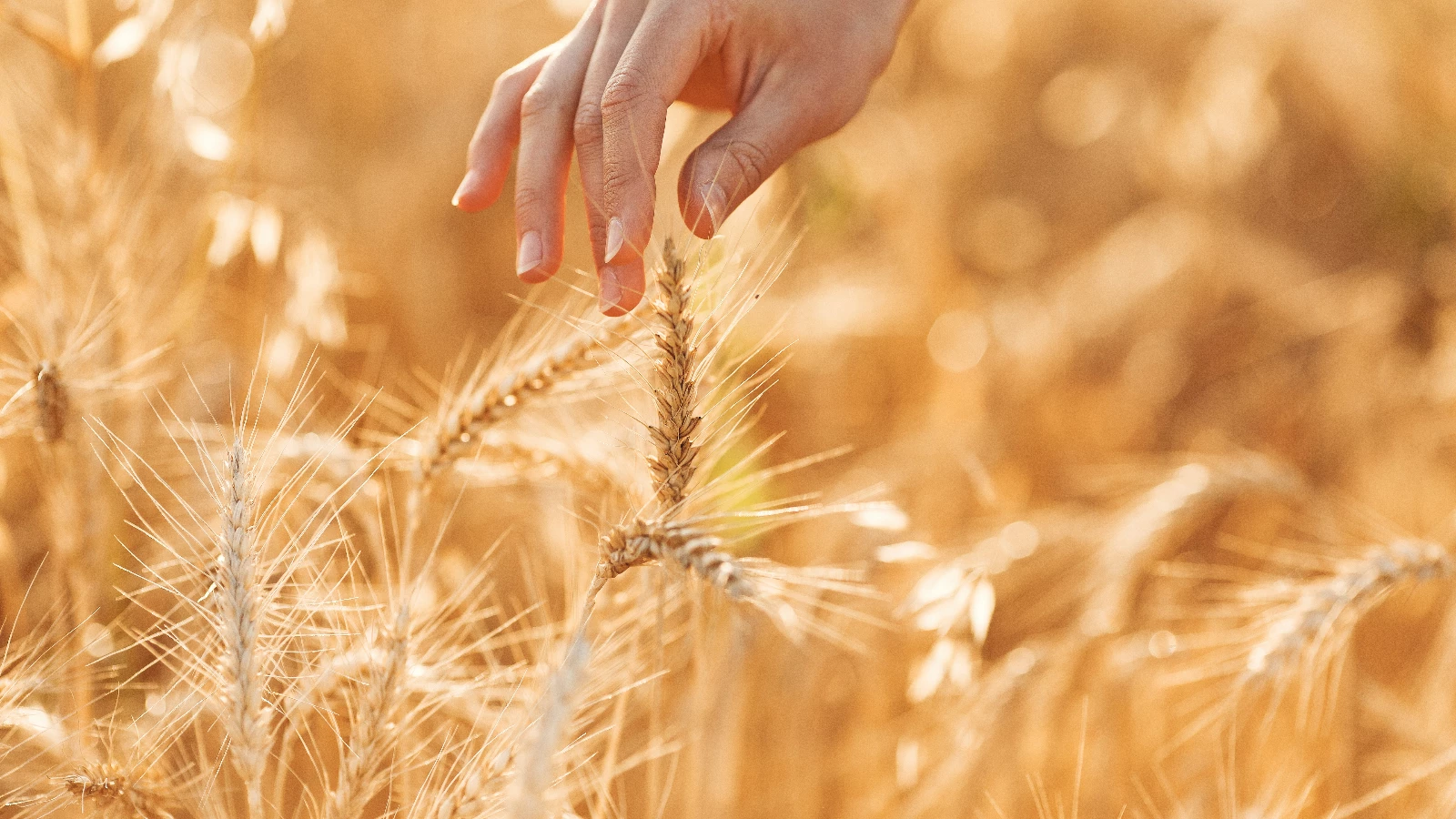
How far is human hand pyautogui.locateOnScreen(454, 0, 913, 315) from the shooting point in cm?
Result: 80

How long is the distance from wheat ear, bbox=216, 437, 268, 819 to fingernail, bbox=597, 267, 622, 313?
32 centimetres

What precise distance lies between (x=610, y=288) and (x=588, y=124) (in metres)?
0.16

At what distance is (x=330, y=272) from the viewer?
4.75 feet

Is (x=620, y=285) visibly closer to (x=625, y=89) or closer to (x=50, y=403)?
(x=625, y=89)

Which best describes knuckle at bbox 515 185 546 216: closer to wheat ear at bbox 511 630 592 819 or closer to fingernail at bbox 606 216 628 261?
fingernail at bbox 606 216 628 261

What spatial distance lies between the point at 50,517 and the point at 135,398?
0.22 meters

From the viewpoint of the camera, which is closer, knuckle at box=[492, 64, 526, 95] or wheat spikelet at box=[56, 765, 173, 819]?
wheat spikelet at box=[56, 765, 173, 819]

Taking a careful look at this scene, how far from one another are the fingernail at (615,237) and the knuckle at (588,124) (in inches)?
3.9

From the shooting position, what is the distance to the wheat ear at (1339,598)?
3.38 ft

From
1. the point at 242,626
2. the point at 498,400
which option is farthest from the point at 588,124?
the point at 242,626

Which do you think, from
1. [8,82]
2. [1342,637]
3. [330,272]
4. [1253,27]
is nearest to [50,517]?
[330,272]

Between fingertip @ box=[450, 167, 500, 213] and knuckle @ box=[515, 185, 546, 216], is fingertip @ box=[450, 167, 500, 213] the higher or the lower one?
the higher one

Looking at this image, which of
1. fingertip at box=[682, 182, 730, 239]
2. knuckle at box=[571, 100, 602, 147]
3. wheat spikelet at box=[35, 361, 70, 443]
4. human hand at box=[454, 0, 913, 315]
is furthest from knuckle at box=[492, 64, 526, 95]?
wheat spikelet at box=[35, 361, 70, 443]

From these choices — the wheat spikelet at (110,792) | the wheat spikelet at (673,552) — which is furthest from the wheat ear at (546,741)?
the wheat spikelet at (110,792)
